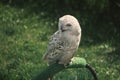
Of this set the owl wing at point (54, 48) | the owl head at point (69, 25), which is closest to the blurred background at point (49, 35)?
the owl wing at point (54, 48)

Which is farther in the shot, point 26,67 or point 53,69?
point 26,67

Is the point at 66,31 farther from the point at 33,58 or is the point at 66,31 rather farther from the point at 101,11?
the point at 101,11

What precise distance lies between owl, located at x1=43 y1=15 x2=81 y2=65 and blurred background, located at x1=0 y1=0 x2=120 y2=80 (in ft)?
5.46

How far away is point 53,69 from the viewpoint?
488cm

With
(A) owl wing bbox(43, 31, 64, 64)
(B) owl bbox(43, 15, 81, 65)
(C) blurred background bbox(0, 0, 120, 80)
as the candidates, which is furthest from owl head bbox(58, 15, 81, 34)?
(C) blurred background bbox(0, 0, 120, 80)

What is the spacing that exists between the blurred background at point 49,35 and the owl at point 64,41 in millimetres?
1665

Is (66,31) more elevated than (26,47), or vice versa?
(66,31)

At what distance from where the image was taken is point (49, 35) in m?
9.12

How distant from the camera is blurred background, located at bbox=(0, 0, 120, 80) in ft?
24.5

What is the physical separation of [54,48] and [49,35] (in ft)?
13.6

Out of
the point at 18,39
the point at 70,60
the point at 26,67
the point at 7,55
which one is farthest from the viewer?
the point at 18,39

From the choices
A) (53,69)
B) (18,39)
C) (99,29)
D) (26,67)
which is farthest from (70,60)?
(99,29)

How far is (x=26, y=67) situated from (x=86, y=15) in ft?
10.1

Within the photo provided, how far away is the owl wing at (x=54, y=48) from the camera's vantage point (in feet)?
16.1
